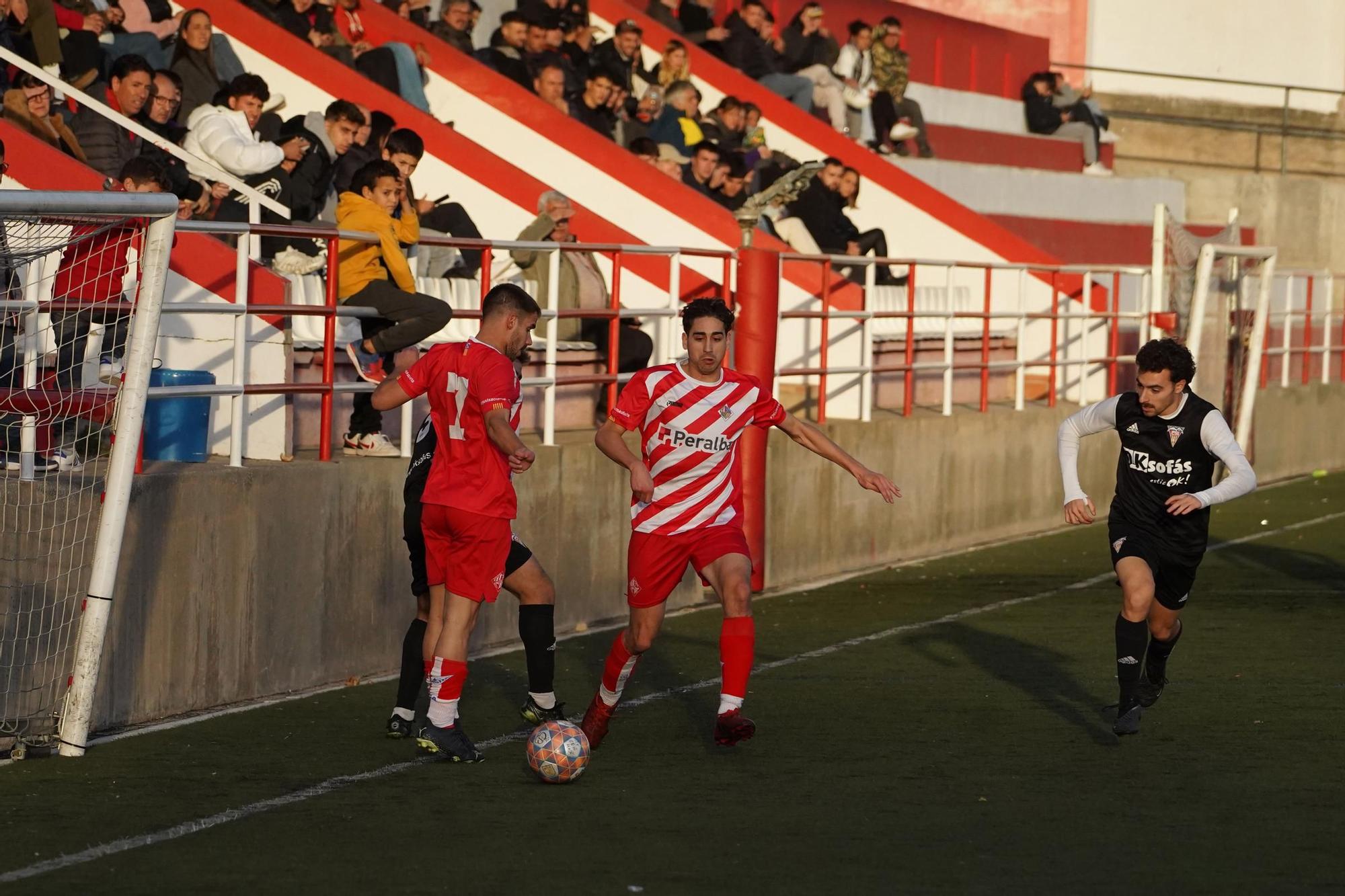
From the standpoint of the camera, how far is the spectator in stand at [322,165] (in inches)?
569

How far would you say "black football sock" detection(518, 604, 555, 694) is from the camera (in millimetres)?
9555

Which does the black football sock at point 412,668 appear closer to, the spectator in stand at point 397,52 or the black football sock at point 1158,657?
the black football sock at point 1158,657

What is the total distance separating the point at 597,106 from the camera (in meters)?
20.4

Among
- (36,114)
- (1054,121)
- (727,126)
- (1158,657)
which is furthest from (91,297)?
(1054,121)

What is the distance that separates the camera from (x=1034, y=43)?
104 ft

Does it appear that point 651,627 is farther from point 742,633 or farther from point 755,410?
point 755,410

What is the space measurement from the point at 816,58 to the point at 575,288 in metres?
12.3

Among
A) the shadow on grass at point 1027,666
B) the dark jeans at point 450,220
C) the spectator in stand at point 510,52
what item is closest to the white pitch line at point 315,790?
the shadow on grass at point 1027,666

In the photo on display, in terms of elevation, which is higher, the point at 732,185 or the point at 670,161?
the point at 670,161

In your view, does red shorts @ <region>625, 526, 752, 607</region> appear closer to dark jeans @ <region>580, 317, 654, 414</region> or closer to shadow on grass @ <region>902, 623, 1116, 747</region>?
shadow on grass @ <region>902, 623, 1116, 747</region>

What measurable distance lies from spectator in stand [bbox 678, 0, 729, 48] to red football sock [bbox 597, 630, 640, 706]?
55.2ft

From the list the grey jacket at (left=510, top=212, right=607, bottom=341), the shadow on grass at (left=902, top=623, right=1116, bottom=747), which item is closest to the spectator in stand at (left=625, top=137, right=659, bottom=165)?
the grey jacket at (left=510, top=212, right=607, bottom=341)

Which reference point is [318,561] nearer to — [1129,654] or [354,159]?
[1129,654]

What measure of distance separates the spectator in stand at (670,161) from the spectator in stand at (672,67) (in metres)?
1.32
